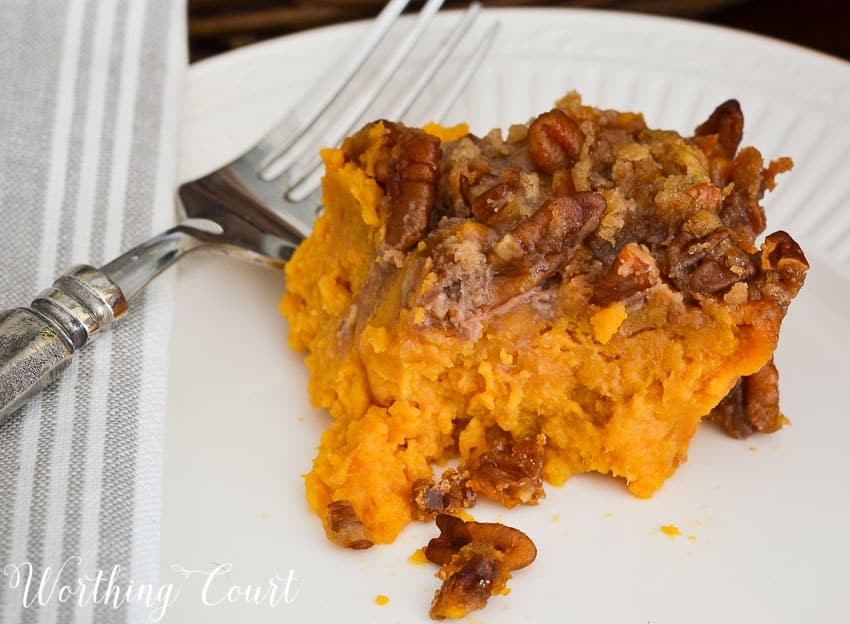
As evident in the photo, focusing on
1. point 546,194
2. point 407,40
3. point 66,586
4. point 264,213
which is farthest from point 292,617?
point 407,40

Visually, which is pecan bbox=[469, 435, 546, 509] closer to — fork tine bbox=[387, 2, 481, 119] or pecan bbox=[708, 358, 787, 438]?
pecan bbox=[708, 358, 787, 438]

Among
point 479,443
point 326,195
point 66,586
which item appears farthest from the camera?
point 326,195

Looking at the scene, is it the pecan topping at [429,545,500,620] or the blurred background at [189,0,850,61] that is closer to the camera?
the pecan topping at [429,545,500,620]

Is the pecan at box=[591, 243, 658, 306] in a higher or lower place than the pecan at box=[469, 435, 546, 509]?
higher

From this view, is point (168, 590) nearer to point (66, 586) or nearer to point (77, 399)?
point (66, 586)

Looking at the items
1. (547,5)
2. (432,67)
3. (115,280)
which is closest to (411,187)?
(115,280)

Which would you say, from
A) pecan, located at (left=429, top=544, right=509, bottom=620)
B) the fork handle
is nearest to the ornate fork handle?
the fork handle
